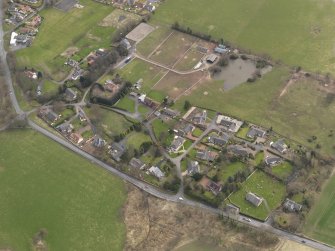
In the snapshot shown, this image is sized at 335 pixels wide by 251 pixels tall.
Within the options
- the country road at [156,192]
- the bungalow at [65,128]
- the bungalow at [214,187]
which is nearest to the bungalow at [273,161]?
the bungalow at [214,187]

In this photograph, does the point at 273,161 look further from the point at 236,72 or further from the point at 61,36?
the point at 61,36

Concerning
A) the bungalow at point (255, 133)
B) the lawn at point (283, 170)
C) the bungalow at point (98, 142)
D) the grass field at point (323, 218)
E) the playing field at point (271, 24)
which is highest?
the playing field at point (271, 24)

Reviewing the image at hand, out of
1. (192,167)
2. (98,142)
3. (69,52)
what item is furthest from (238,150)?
(69,52)

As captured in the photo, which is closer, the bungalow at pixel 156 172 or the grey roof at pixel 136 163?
the bungalow at pixel 156 172

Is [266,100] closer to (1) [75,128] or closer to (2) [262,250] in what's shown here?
(2) [262,250]

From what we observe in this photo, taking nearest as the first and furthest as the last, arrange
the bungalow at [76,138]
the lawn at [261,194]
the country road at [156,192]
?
the country road at [156,192] < the lawn at [261,194] < the bungalow at [76,138]

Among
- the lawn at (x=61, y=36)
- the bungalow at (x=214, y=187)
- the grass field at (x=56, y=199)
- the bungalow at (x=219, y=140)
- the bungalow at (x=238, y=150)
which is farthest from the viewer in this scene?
the lawn at (x=61, y=36)

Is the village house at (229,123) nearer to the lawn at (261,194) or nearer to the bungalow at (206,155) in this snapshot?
the bungalow at (206,155)

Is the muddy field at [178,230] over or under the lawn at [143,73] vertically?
under

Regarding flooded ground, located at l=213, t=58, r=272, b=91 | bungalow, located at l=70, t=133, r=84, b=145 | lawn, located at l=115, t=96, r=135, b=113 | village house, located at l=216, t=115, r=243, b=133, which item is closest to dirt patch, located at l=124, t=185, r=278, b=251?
bungalow, located at l=70, t=133, r=84, b=145
